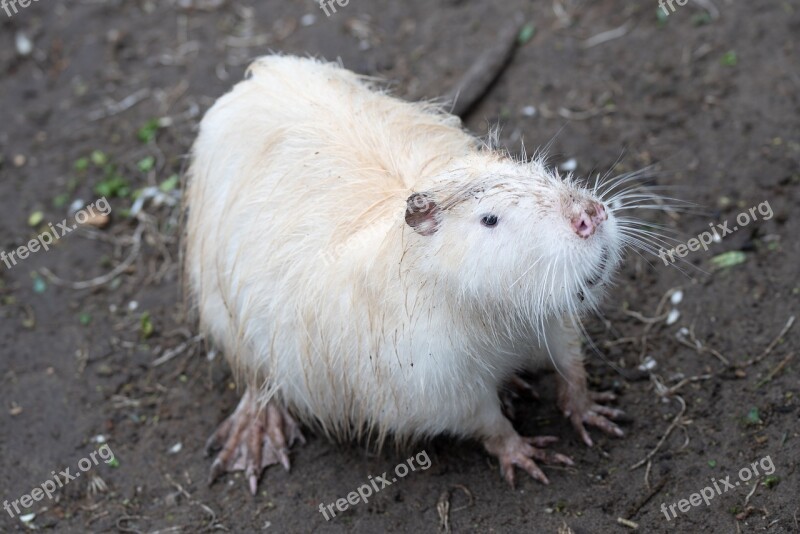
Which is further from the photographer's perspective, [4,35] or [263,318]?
[4,35]

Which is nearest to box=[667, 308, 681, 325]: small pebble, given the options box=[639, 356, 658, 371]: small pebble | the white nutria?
box=[639, 356, 658, 371]: small pebble

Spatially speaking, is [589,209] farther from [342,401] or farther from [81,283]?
[81,283]

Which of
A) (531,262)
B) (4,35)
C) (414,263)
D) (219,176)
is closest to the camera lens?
(531,262)

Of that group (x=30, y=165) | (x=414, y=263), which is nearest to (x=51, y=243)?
(x=30, y=165)

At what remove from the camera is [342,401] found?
358 centimetres

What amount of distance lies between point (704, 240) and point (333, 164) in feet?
6.44

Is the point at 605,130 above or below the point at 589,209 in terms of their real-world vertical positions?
below

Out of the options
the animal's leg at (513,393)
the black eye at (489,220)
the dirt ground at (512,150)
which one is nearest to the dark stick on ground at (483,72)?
the dirt ground at (512,150)

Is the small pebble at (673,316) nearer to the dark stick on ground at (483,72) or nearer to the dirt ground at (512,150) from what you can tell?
the dirt ground at (512,150)

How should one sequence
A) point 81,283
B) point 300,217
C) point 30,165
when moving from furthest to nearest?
point 30,165, point 81,283, point 300,217

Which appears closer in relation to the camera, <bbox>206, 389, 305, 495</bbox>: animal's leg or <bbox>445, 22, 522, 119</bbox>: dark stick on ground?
<bbox>206, 389, 305, 495</bbox>: animal's leg

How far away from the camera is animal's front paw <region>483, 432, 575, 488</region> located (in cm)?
363

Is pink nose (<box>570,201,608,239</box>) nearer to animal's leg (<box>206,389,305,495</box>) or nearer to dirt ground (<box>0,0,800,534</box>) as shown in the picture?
dirt ground (<box>0,0,800,534</box>)

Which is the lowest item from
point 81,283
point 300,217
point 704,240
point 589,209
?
point 81,283
